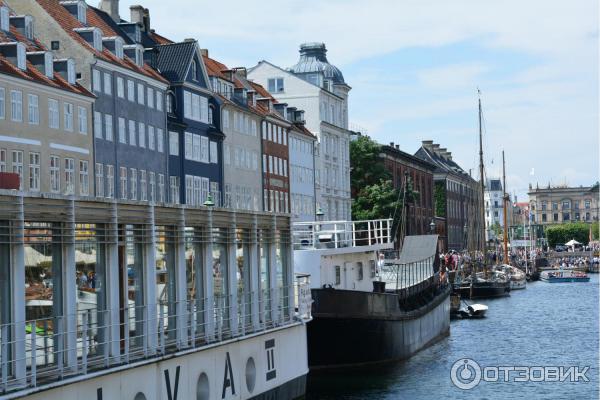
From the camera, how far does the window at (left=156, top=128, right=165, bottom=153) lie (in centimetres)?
7448

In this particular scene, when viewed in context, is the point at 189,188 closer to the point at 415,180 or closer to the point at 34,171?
the point at 34,171

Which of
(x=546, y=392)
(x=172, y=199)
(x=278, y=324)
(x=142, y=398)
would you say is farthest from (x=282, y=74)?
(x=142, y=398)

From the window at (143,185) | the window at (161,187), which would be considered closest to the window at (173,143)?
the window at (161,187)

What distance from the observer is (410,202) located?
133 metres

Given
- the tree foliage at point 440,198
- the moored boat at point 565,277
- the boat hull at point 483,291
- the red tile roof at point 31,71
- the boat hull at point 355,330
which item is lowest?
the moored boat at point 565,277

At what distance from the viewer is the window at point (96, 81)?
6644 cm

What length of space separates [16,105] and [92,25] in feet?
51.7

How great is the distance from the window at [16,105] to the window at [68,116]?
433cm

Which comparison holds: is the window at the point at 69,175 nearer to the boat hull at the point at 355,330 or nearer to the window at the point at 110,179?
the window at the point at 110,179

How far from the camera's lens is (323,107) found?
111 meters

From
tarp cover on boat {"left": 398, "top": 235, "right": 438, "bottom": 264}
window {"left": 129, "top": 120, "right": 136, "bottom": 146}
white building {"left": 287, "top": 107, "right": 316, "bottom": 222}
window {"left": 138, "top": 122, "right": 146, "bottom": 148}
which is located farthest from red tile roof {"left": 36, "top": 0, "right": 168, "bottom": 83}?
white building {"left": 287, "top": 107, "right": 316, "bottom": 222}

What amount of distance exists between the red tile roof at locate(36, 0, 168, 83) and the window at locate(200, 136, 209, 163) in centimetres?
654

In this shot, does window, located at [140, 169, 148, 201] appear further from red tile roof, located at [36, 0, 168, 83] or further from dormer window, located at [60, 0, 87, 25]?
dormer window, located at [60, 0, 87, 25]

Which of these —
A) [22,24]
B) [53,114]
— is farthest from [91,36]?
[53,114]
